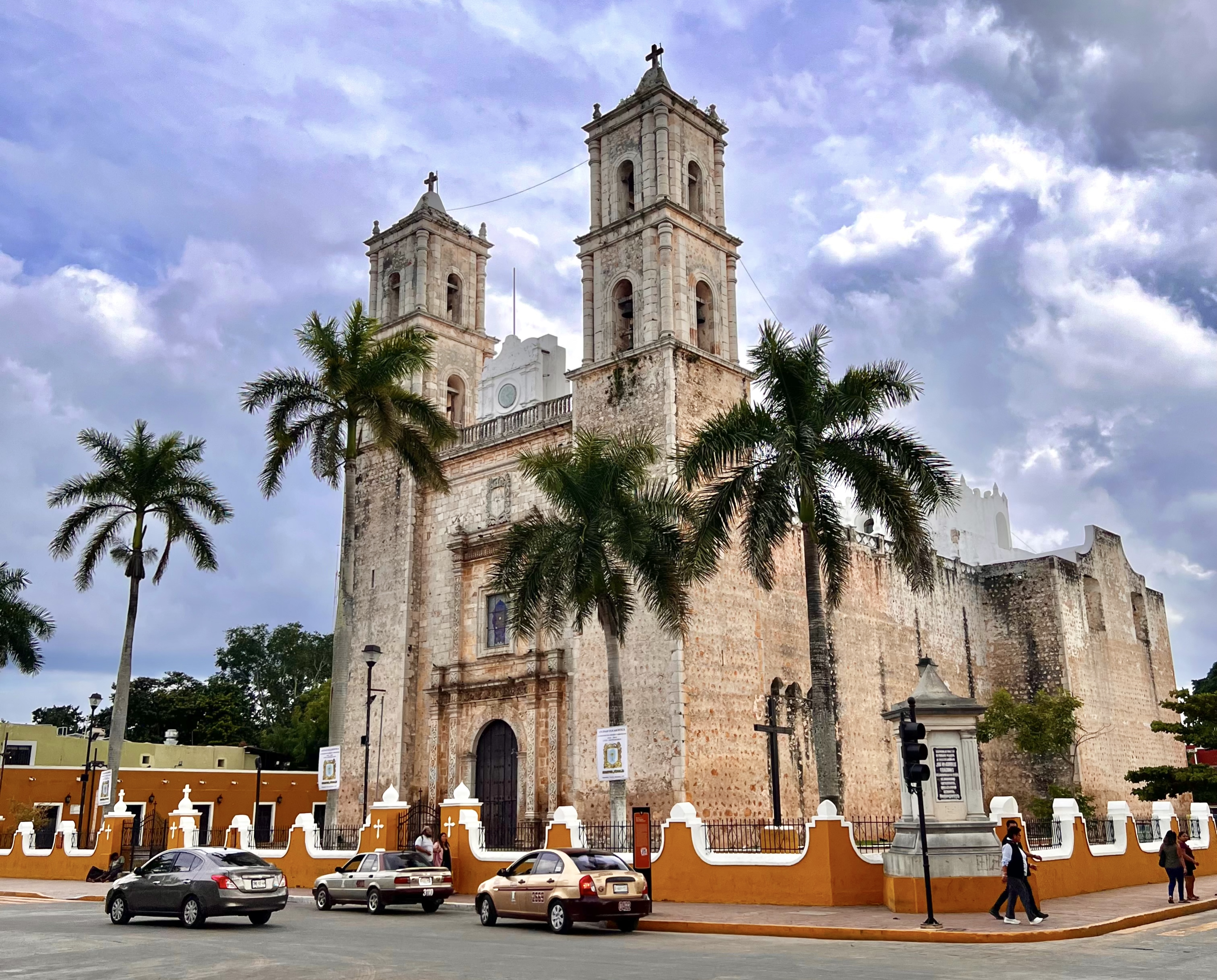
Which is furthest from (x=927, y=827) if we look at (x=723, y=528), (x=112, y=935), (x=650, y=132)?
(x=650, y=132)

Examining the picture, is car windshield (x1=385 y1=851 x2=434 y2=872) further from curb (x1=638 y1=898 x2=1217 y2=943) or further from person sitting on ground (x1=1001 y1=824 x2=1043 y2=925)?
person sitting on ground (x1=1001 y1=824 x2=1043 y2=925)

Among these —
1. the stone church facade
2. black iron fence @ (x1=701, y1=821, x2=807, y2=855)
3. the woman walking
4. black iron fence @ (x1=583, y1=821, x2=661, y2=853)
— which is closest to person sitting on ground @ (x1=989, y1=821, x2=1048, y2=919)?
the woman walking

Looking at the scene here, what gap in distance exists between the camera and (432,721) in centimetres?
2759

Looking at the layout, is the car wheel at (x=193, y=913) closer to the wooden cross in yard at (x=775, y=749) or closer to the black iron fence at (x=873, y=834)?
the black iron fence at (x=873, y=834)

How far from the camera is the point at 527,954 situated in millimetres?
10852

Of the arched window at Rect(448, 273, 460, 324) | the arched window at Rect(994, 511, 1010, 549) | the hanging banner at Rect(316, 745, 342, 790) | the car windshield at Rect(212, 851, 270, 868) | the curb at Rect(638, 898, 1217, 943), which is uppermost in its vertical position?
the arched window at Rect(448, 273, 460, 324)

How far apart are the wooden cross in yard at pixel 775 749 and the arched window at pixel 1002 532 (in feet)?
74.3

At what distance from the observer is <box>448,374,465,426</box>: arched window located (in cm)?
3275

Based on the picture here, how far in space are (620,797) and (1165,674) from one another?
28837 mm

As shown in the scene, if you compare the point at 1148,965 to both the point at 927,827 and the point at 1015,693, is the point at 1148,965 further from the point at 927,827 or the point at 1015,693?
the point at 1015,693

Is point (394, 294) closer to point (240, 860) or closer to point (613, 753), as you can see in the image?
point (613, 753)

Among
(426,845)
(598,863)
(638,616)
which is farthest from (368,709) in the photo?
(598,863)

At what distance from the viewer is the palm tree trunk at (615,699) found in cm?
1980

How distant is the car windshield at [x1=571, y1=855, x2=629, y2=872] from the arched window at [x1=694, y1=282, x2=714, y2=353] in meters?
15.4
